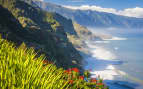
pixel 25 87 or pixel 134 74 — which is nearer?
pixel 25 87

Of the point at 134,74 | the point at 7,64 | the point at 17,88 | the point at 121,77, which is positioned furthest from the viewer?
the point at 134,74

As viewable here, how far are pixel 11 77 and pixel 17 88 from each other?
1.68 ft

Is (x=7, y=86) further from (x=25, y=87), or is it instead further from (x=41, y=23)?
(x=41, y=23)

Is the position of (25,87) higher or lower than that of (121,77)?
higher

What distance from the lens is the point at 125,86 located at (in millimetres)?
77938

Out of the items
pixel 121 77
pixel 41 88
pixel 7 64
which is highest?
pixel 7 64

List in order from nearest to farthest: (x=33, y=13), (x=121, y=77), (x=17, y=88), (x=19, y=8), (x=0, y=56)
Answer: (x=17, y=88) < (x=0, y=56) < (x=121, y=77) < (x=19, y=8) < (x=33, y=13)

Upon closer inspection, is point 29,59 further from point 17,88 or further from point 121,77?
point 121,77

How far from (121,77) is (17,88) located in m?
94.7

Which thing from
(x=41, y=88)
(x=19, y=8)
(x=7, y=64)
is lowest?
(x=41, y=88)

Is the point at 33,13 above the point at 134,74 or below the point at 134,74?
above

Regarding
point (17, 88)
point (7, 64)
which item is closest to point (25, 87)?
point (17, 88)

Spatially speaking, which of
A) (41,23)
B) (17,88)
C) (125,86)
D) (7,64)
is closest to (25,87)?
(17,88)

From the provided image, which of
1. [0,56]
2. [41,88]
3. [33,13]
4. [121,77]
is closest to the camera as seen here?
[41,88]
